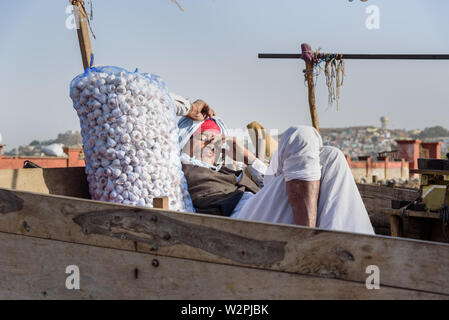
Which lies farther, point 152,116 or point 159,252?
point 152,116

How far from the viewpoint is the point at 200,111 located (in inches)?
102

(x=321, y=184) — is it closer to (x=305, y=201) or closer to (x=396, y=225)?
(x=305, y=201)

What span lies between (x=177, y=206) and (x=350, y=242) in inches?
40.6

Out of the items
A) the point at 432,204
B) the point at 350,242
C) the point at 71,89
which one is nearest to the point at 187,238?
the point at 350,242

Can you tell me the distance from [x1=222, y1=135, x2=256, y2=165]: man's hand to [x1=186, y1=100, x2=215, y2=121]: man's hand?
0.18 metres

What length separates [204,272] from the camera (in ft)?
4.24

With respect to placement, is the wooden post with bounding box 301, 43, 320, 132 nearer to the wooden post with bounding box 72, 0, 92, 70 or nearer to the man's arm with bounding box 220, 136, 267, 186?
the man's arm with bounding box 220, 136, 267, 186

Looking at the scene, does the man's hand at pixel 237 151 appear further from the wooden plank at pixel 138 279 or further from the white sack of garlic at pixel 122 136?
the wooden plank at pixel 138 279

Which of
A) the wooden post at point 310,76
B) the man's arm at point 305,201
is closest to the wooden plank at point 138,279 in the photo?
the man's arm at point 305,201

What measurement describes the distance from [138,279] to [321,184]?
2.86 feet

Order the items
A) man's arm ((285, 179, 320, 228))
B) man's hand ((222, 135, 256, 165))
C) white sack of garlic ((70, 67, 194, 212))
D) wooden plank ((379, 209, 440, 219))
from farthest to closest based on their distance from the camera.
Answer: man's hand ((222, 135, 256, 165))
wooden plank ((379, 209, 440, 219))
white sack of garlic ((70, 67, 194, 212))
man's arm ((285, 179, 320, 228))

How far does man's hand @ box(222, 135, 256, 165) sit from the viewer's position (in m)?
2.60

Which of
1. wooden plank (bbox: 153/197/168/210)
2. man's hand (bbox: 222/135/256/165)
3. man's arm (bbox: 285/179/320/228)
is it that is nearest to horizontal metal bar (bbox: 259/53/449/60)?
man's hand (bbox: 222/135/256/165)
